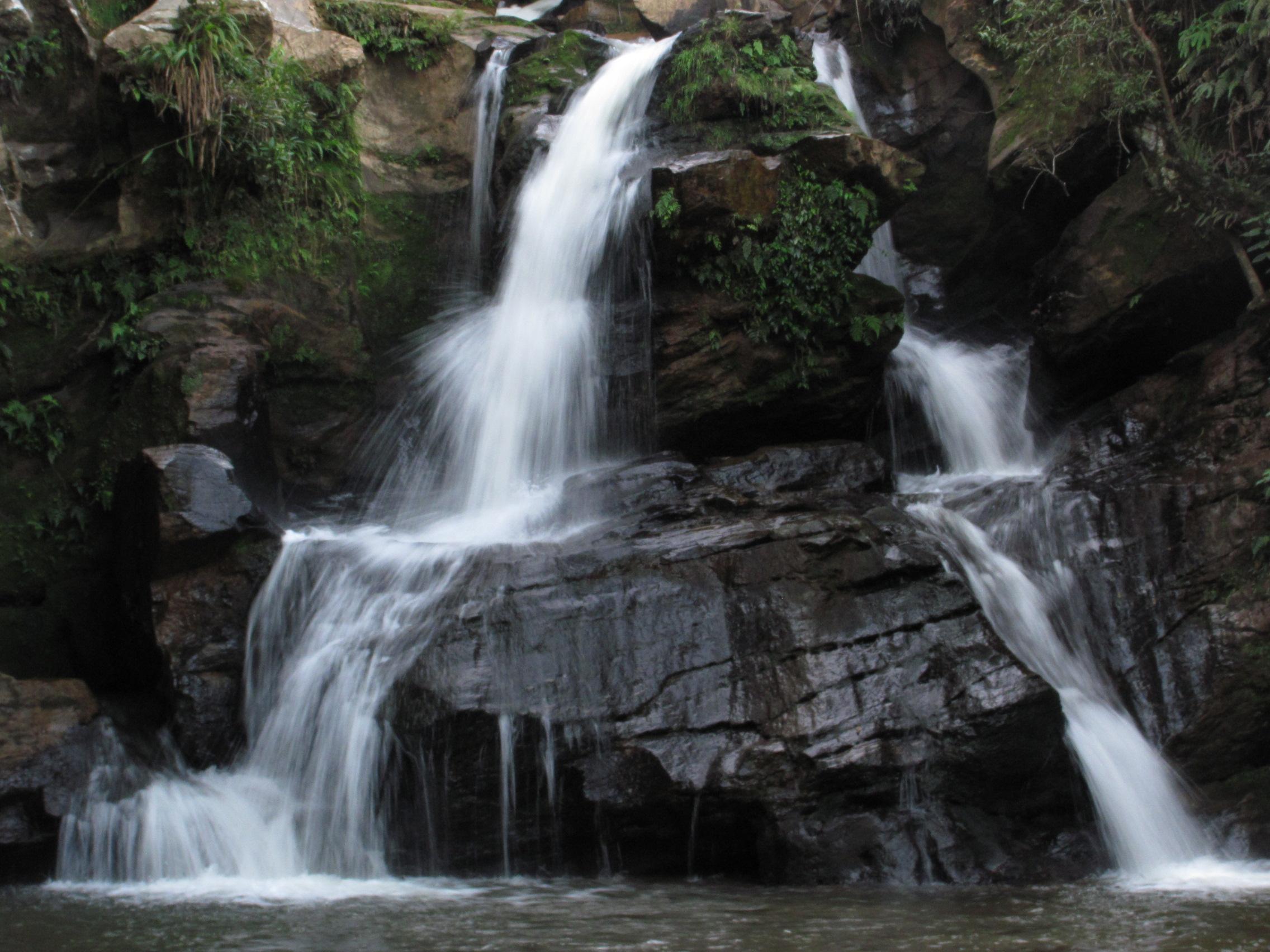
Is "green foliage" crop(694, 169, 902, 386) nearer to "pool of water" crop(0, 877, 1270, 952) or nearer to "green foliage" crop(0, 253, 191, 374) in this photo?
"pool of water" crop(0, 877, 1270, 952)

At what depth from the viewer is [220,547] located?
24.3 feet

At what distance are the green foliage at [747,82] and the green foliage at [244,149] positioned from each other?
4040mm

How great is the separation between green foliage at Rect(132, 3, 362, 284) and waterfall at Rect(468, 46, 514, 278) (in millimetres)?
1727

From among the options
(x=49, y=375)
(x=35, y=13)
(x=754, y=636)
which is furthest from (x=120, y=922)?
(x=35, y=13)

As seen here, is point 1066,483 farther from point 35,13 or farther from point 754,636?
point 35,13

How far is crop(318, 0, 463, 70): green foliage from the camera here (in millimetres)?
13336

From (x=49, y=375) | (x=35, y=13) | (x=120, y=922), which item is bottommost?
(x=120, y=922)

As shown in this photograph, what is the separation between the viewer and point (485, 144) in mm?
13000

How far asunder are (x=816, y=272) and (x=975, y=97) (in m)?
5.15

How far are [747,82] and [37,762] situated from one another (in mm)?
9035

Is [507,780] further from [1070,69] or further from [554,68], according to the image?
[554,68]

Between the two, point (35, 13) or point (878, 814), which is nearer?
point (878, 814)

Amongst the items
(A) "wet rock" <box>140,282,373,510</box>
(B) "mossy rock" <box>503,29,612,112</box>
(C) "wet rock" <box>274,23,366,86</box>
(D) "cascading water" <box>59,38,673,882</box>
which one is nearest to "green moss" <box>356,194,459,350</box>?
(D) "cascading water" <box>59,38,673,882</box>

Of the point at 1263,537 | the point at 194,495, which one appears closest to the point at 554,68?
the point at 194,495
